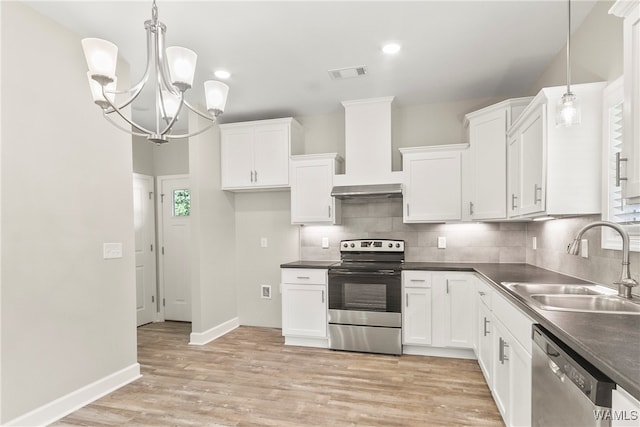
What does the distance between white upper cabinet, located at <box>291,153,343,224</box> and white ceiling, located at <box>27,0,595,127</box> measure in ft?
2.51

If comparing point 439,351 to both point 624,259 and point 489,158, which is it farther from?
point 624,259

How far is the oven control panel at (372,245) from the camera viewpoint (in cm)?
402

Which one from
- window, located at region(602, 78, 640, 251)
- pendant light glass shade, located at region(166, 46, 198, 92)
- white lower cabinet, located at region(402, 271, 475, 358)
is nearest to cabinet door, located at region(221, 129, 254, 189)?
white lower cabinet, located at region(402, 271, 475, 358)

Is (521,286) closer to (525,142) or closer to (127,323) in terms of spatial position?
(525,142)

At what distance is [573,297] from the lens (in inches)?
77.2

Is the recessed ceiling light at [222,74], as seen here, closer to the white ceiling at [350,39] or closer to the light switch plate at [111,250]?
the white ceiling at [350,39]

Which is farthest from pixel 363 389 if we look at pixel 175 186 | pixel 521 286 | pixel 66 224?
pixel 175 186

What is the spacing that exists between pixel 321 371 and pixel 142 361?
5.93ft

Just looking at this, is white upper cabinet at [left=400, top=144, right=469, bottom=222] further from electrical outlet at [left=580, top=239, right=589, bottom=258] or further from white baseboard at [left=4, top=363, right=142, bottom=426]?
white baseboard at [left=4, top=363, right=142, bottom=426]

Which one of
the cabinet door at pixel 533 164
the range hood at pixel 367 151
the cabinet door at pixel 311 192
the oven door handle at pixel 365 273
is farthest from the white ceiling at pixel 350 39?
the oven door handle at pixel 365 273

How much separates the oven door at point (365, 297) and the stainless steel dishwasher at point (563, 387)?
6.37ft

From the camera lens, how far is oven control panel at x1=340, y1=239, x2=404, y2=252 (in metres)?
4.02

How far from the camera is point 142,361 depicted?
11.3ft

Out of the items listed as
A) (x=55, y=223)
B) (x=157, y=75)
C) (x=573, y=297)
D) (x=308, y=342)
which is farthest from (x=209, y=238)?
(x=573, y=297)
